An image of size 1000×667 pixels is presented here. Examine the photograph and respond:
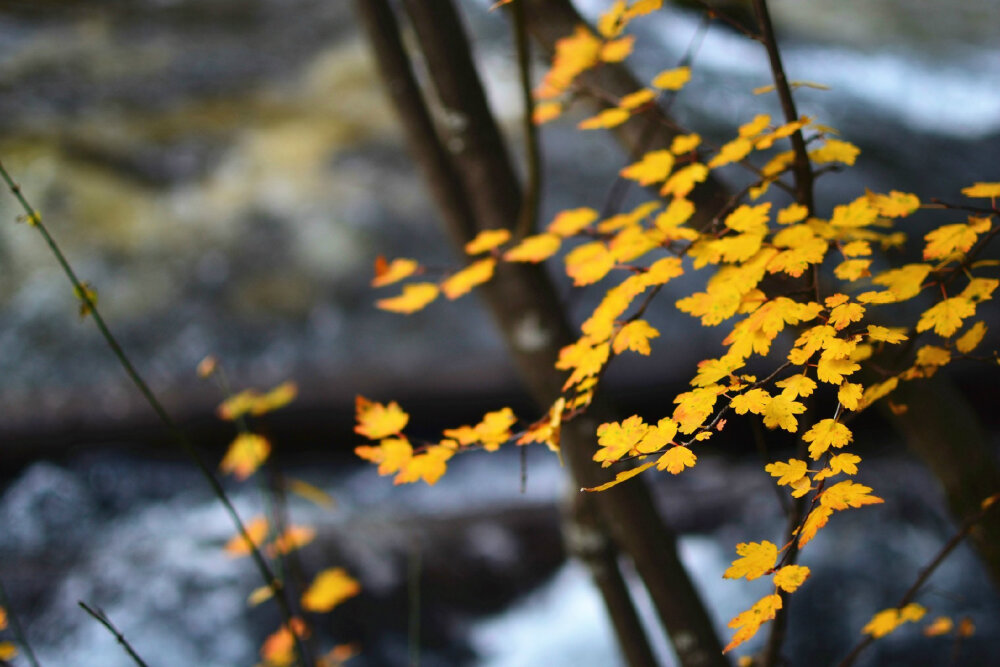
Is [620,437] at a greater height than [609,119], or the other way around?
[609,119]

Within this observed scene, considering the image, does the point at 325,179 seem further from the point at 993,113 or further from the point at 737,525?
the point at 993,113

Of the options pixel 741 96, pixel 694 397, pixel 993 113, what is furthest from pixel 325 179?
pixel 993 113

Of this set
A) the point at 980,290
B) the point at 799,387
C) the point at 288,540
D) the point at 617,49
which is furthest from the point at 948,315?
the point at 288,540

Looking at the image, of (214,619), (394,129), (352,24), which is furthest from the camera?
(352,24)

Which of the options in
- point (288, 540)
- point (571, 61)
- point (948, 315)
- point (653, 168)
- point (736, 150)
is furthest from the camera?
point (288, 540)

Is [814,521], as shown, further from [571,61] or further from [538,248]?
[571,61]

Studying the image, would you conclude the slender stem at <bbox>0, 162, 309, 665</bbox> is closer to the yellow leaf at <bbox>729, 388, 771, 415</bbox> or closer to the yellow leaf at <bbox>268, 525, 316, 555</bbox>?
the yellow leaf at <bbox>268, 525, 316, 555</bbox>

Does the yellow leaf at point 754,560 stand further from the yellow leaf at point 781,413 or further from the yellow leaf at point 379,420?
the yellow leaf at point 379,420

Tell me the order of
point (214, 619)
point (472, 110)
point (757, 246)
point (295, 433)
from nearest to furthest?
point (757, 246)
point (472, 110)
point (214, 619)
point (295, 433)
